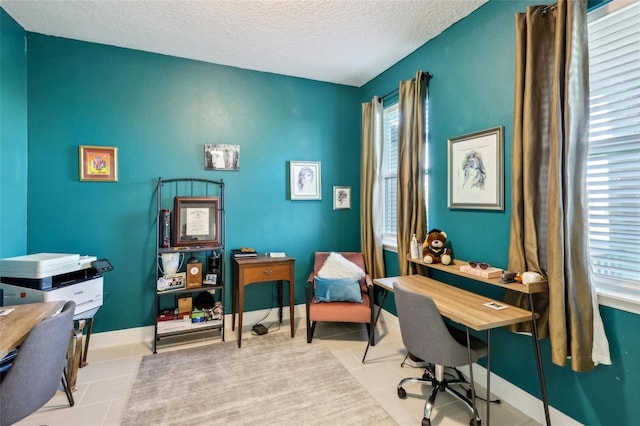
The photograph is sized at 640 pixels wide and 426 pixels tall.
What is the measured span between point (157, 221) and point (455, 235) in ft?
8.89

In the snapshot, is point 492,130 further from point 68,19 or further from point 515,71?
point 68,19

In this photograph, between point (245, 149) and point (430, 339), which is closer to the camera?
point (430, 339)

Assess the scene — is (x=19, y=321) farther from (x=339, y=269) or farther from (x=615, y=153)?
(x=615, y=153)

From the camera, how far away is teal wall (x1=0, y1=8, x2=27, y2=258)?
2.24 metres

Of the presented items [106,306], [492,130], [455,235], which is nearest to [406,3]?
[492,130]

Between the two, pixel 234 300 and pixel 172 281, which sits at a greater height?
pixel 172 281

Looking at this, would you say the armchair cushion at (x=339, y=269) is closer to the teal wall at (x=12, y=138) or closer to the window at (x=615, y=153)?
the window at (x=615, y=153)

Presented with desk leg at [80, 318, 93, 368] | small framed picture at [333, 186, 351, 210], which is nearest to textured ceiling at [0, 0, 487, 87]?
small framed picture at [333, 186, 351, 210]

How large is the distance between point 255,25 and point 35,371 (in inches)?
105

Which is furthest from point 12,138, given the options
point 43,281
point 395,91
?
point 395,91

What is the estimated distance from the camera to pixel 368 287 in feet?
9.57

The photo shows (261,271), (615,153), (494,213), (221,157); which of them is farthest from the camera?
(221,157)

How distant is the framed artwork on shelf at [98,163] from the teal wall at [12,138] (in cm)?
41

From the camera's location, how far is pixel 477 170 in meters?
2.28
